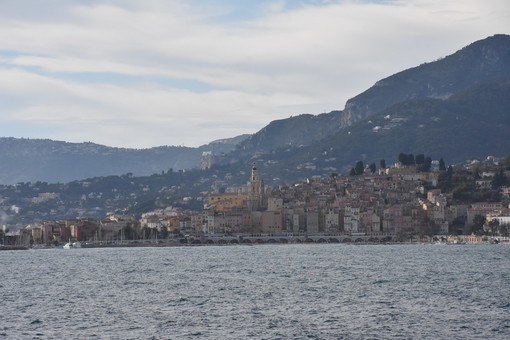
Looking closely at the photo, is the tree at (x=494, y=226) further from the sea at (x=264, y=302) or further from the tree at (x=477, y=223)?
the sea at (x=264, y=302)

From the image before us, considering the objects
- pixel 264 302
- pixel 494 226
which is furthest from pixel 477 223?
pixel 264 302

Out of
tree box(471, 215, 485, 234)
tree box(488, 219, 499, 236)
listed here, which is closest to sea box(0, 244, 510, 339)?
tree box(488, 219, 499, 236)

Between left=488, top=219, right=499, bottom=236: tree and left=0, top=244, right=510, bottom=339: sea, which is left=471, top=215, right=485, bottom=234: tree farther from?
left=0, top=244, right=510, bottom=339: sea

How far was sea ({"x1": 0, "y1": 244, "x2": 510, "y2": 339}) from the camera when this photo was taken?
58562mm

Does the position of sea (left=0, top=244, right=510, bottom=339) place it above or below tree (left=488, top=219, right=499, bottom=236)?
below

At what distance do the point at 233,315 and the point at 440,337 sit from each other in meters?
13.7

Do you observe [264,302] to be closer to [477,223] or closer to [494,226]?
[494,226]

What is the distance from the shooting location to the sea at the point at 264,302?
2306 inches

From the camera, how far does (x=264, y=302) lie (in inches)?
2825

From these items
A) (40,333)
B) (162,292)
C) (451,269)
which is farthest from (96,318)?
(451,269)

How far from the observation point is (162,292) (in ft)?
264

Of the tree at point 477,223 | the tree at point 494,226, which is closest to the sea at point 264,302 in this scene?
the tree at point 494,226

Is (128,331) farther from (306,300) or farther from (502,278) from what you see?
(502,278)

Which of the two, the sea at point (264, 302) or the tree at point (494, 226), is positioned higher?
the tree at point (494, 226)
